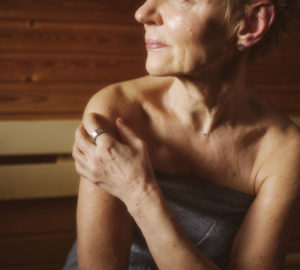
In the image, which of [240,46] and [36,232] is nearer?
[240,46]

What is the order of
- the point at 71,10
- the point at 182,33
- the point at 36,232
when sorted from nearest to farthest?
the point at 182,33, the point at 71,10, the point at 36,232

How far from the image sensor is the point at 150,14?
833mm

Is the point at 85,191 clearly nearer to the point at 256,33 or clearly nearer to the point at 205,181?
the point at 205,181

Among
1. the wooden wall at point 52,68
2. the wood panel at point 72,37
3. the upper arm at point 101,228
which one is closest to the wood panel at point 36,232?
the wooden wall at point 52,68

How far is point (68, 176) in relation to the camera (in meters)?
1.59

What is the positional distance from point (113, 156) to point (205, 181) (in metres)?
0.33

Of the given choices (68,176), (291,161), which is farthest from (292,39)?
(68,176)

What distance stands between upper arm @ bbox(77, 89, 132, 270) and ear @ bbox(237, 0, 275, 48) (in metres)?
0.39

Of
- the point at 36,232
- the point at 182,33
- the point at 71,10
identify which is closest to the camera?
the point at 182,33

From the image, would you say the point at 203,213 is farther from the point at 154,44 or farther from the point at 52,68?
the point at 52,68

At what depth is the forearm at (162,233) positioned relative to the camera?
827mm

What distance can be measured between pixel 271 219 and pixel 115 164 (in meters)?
0.47

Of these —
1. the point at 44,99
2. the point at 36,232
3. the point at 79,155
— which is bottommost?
the point at 36,232

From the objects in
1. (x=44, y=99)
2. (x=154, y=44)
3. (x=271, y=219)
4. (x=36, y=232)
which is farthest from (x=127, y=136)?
(x=36, y=232)
